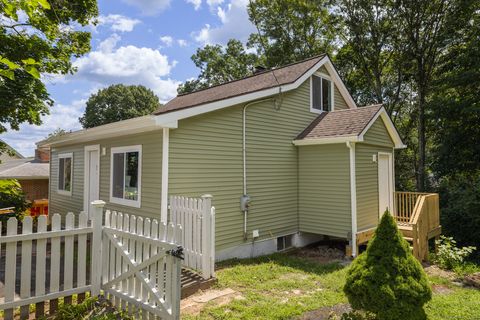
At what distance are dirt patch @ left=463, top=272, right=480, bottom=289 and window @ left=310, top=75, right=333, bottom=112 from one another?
604 centimetres

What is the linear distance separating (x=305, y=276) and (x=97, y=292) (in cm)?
389

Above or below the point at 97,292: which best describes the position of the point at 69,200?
above

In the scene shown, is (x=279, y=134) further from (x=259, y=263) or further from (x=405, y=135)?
(x=405, y=135)

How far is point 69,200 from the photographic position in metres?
10.9

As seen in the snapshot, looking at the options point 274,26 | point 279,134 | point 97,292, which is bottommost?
point 97,292

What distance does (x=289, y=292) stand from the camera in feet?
17.9

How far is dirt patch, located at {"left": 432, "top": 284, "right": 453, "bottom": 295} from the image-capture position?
5.83m

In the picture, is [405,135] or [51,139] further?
[405,135]

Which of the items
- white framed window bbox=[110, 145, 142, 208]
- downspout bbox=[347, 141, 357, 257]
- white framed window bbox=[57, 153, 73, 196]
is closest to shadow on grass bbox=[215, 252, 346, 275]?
downspout bbox=[347, 141, 357, 257]

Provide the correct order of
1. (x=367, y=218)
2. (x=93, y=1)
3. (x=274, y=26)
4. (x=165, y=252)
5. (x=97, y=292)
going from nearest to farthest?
(x=165, y=252) → (x=97, y=292) → (x=367, y=218) → (x=93, y=1) → (x=274, y=26)

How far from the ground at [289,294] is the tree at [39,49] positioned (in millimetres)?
5538

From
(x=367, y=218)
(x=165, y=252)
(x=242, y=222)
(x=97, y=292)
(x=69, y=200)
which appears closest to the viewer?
(x=165, y=252)

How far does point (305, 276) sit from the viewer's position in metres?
6.41

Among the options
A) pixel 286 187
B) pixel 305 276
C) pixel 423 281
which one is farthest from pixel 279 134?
pixel 423 281
